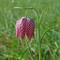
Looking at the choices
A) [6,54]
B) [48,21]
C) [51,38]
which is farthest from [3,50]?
[48,21]

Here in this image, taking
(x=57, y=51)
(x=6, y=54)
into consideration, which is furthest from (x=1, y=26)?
(x=57, y=51)

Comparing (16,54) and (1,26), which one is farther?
(1,26)

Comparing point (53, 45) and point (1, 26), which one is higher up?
point (1, 26)

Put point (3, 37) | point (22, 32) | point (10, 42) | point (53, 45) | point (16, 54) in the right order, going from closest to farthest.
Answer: point (22, 32) < point (16, 54) < point (53, 45) < point (10, 42) < point (3, 37)

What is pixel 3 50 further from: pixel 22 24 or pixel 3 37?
pixel 22 24

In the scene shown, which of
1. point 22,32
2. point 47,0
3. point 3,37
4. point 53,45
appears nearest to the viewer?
point 22,32

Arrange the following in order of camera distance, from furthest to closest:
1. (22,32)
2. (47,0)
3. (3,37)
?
(47,0)
(3,37)
(22,32)

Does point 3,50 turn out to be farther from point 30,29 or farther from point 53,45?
point 30,29

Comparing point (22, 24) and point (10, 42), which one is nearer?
point (22, 24)

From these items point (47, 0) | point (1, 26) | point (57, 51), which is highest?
point (47, 0)
